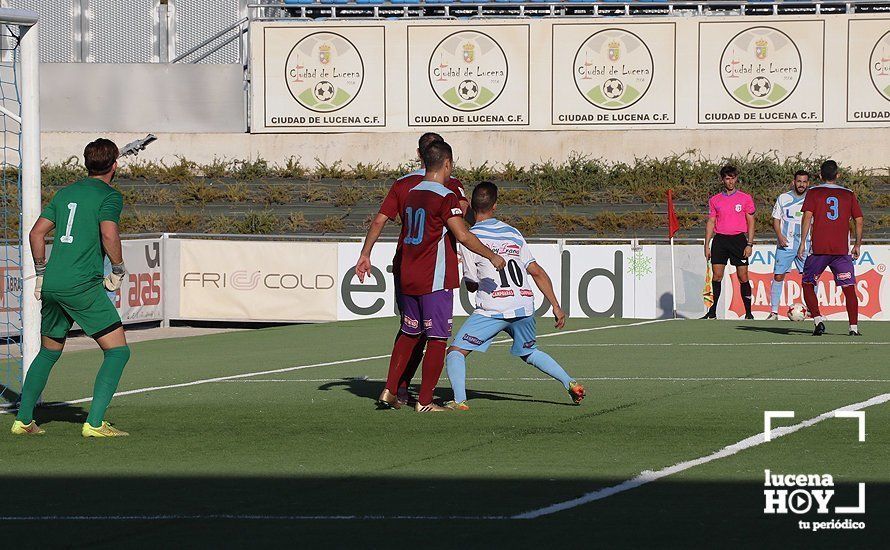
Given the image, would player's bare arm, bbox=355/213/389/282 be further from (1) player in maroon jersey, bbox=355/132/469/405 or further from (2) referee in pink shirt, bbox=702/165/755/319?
(2) referee in pink shirt, bbox=702/165/755/319

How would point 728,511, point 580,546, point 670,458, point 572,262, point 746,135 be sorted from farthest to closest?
1. point 746,135
2. point 572,262
3. point 670,458
4. point 728,511
5. point 580,546

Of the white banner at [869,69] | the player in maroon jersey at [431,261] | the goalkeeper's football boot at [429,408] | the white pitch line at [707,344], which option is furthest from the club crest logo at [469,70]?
the goalkeeper's football boot at [429,408]

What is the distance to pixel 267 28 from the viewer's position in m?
34.5

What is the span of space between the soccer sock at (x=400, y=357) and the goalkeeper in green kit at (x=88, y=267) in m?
2.21

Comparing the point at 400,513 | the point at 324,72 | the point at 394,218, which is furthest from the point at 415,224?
the point at 324,72

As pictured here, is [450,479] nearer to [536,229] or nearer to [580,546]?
[580,546]

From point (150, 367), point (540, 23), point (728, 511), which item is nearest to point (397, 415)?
point (728, 511)

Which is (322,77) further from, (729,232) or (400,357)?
(400,357)

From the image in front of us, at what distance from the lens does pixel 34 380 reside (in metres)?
9.73

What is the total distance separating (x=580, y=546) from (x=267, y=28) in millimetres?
29702

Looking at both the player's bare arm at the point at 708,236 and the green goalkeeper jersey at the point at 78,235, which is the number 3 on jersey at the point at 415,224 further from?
the player's bare arm at the point at 708,236

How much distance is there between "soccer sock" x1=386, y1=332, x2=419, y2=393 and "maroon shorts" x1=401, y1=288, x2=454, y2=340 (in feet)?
0.56

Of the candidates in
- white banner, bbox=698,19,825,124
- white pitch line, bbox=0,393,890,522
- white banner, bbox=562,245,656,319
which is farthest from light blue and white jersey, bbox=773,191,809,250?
white banner, bbox=698,19,825,124

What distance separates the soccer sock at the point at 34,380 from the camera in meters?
9.68
